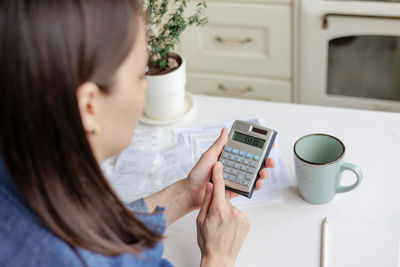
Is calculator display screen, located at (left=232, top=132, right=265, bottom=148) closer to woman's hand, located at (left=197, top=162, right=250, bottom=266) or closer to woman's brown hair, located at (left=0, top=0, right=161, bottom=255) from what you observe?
woman's hand, located at (left=197, top=162, right=250, bottom=266)

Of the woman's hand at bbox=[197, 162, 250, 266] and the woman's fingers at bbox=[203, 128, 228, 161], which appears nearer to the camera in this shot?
the woman's hand at bbox=[197, 162, 250, 266]

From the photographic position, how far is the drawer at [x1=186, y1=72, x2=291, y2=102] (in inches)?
69.8

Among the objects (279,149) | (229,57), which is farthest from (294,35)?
(279,149)

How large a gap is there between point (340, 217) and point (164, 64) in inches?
18.4

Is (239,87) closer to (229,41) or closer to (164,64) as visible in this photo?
(229,41)

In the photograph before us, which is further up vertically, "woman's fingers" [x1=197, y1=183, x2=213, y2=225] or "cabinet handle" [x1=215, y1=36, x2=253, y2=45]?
"cabinet handle" [x1=215, y1=36, x2=253, y2=45]

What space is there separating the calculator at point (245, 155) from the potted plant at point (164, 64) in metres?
0.23

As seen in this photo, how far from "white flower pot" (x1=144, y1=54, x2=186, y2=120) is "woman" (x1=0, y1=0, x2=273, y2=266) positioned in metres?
0.40

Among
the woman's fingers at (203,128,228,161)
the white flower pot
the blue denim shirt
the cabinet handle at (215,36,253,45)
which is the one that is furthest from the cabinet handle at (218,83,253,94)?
the blue denim shirt

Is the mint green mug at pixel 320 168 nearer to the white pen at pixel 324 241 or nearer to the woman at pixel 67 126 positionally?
the white pen at pixel 324 241

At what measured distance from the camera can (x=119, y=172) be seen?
0.97 metres

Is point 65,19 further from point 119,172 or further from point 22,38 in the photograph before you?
point 119,172

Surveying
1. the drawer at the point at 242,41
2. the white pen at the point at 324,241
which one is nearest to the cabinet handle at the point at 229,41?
the drawer at the point at 242,41

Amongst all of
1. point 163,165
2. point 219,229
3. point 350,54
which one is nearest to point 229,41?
point 350,54
